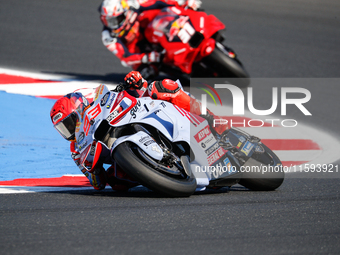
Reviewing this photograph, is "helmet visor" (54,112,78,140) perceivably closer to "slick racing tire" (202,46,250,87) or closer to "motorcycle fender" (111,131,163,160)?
"motorcycle fender" (111,131,163,160)

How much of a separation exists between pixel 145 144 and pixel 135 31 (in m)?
5.21

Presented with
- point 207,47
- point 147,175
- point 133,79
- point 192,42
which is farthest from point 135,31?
point 147,175

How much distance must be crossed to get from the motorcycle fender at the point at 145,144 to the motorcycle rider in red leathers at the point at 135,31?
16.1 ft

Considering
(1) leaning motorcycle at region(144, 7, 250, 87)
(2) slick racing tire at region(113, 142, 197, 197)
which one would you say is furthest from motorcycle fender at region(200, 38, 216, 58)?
(2) slick racing tire at region(113, 142, 197, 197)

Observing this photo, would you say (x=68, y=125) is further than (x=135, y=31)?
No

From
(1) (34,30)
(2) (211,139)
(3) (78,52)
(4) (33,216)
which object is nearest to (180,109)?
(2) (211,139)

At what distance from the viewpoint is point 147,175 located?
3.87 meters

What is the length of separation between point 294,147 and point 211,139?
2.60 metres

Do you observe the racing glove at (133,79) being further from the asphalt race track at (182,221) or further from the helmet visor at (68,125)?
the asphalt race track at (182,221)

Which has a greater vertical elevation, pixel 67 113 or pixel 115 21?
pixel 67 113

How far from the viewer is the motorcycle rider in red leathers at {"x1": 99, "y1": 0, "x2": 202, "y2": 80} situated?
28.8 feet

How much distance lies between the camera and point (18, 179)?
5262 millimetres

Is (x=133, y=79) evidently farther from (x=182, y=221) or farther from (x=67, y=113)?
(x=182, y=221)

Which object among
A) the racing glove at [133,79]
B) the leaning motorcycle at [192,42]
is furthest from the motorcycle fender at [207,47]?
the racing glove at [133,79]
